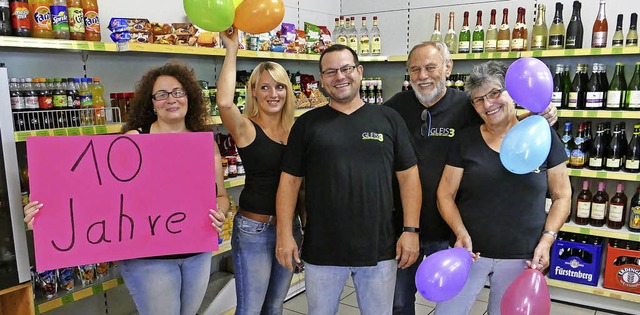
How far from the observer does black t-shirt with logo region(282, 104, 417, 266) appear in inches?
74.2

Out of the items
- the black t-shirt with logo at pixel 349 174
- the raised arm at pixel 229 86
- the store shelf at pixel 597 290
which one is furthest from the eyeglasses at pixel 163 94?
the store shelf at pixel 597 290

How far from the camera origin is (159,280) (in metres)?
1.86

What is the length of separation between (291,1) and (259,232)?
2.78 m

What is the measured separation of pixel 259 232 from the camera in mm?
2094

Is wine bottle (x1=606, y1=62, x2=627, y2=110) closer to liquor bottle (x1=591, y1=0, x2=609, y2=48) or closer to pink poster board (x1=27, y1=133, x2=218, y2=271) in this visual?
liquor bottle (x1=591, y1=0, x2=609, y2=48)

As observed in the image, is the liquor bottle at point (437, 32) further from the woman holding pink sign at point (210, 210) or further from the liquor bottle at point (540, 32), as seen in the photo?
the woman holding pink sign at point (210, 210)

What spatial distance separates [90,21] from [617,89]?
3.55 m

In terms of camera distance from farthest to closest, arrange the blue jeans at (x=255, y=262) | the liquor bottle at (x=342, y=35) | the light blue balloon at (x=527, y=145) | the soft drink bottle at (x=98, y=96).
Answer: the liquor bottle at (x=342, y=35) → the soft drink bottle at (x=98, y=96) → the blue jeans at (x=255, y=262) → the light blue balloon at (x=527, y=145)

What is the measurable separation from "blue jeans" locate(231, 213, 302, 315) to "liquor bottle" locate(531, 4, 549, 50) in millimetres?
2601

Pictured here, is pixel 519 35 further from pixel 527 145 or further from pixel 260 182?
pixel 260 182

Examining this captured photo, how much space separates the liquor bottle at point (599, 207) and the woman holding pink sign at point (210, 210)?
2.91 m

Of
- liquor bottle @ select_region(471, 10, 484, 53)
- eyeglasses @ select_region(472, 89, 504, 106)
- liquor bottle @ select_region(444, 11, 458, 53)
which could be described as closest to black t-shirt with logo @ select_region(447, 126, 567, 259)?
eyeglasses @ select_region(472, 89, 504, 106)

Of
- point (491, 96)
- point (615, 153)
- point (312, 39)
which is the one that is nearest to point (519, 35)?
point (615, 153)

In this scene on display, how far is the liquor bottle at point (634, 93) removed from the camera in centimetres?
329
